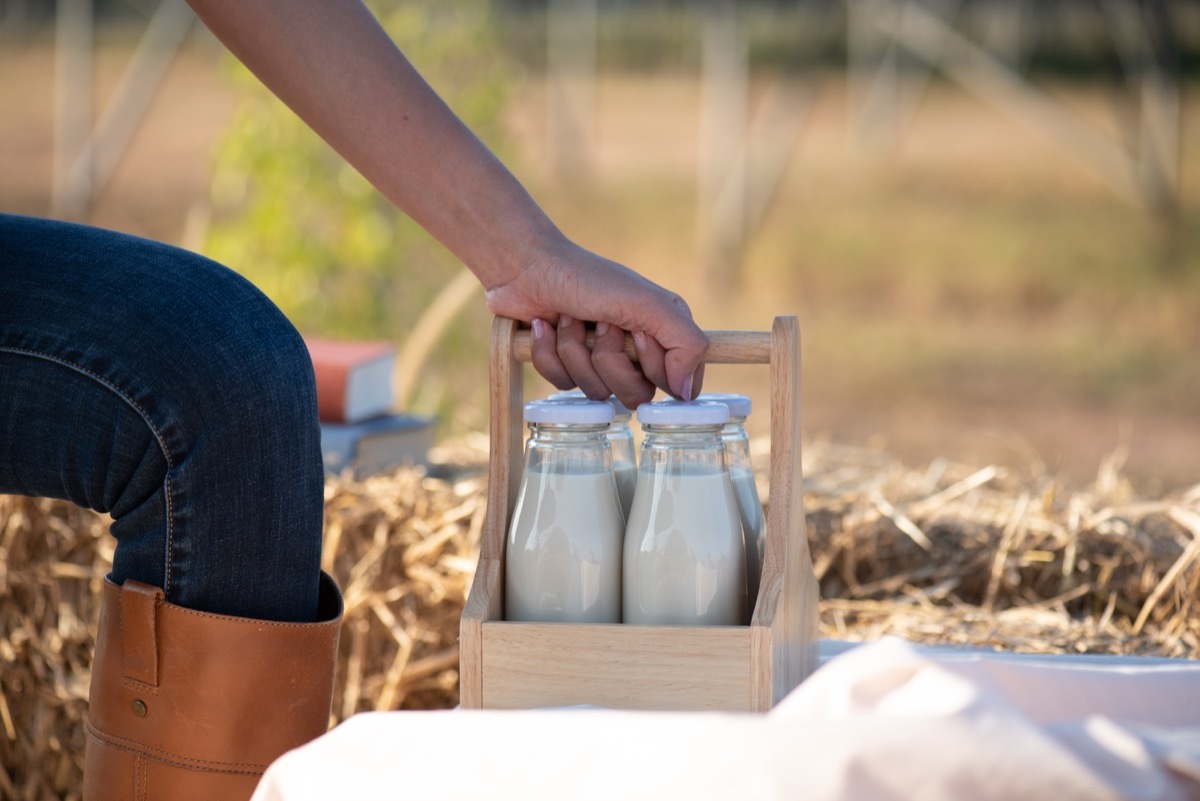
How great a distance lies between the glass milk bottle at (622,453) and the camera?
1.12 meters

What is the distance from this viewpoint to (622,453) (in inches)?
44.9

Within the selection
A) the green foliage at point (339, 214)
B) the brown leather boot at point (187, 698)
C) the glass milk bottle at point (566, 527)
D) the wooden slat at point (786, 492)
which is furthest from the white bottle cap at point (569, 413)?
the green foliage at point (339, 214)

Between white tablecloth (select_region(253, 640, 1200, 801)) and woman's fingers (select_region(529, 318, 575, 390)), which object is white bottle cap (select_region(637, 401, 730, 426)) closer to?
woman's fingers (select_region(529, 318, 575, 390))

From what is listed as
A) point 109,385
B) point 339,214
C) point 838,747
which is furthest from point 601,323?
point 339,214

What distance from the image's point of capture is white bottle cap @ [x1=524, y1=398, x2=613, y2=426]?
1.01 meters

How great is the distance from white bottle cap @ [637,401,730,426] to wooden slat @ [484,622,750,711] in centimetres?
15

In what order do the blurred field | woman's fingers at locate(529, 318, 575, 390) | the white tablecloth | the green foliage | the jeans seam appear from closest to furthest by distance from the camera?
the white tablecloth → the jeans seam → woman's fingers at locate(529, 318, 575, 390) → the green foliage → the blurred field

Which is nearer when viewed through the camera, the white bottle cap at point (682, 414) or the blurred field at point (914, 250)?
the white bottle cap at point (682, 414)

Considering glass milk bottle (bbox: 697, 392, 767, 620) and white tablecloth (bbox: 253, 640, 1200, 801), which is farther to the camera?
glass milk bottle (bbox: 697, 392, 767, 620)

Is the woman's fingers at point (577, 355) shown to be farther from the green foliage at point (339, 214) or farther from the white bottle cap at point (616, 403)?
the green foliage at point (339, 214)

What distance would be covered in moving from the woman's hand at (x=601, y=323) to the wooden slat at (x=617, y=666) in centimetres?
20

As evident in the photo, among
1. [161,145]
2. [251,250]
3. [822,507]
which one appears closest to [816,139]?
[161,145]

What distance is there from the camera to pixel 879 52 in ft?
31.9

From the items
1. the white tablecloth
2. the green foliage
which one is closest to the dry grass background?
the white tablecloth
